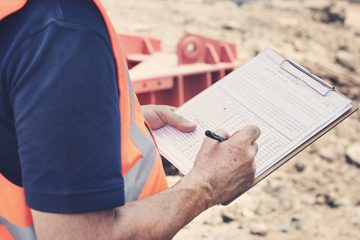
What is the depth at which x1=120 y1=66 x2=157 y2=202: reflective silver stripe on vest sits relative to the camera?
0.91 metres

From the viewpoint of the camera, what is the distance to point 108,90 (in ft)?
2.20

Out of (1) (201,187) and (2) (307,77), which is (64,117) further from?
(2) (307,77)

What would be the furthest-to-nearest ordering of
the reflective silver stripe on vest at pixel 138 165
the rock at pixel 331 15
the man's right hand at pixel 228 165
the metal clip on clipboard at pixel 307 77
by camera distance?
the rock at pixel 331 15, the metal clip on clipboard at pixel 307 77, the man's right hand at pixel 228 165, the reflective silver stripe on vest at pixel 138 165

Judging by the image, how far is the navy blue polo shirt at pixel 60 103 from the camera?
2.02ft

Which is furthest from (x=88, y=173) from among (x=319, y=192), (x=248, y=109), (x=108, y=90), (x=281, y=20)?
(x=281, y=20)

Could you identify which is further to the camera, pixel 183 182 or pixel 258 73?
pixel 258 73

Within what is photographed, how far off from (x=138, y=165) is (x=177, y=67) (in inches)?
94.1

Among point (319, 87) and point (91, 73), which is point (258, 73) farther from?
point (91, 73)

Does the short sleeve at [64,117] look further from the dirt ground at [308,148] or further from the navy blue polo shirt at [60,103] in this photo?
the dirt ground at [308,148]

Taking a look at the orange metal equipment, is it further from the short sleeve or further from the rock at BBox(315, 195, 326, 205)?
the short sleeve

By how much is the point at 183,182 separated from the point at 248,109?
52 cm

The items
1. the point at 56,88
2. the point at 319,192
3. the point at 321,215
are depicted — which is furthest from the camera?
the point at 319,192

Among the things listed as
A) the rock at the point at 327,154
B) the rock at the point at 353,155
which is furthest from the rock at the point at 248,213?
the rock at the point at 353,155

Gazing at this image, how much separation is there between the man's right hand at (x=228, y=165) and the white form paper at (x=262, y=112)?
0.09m
